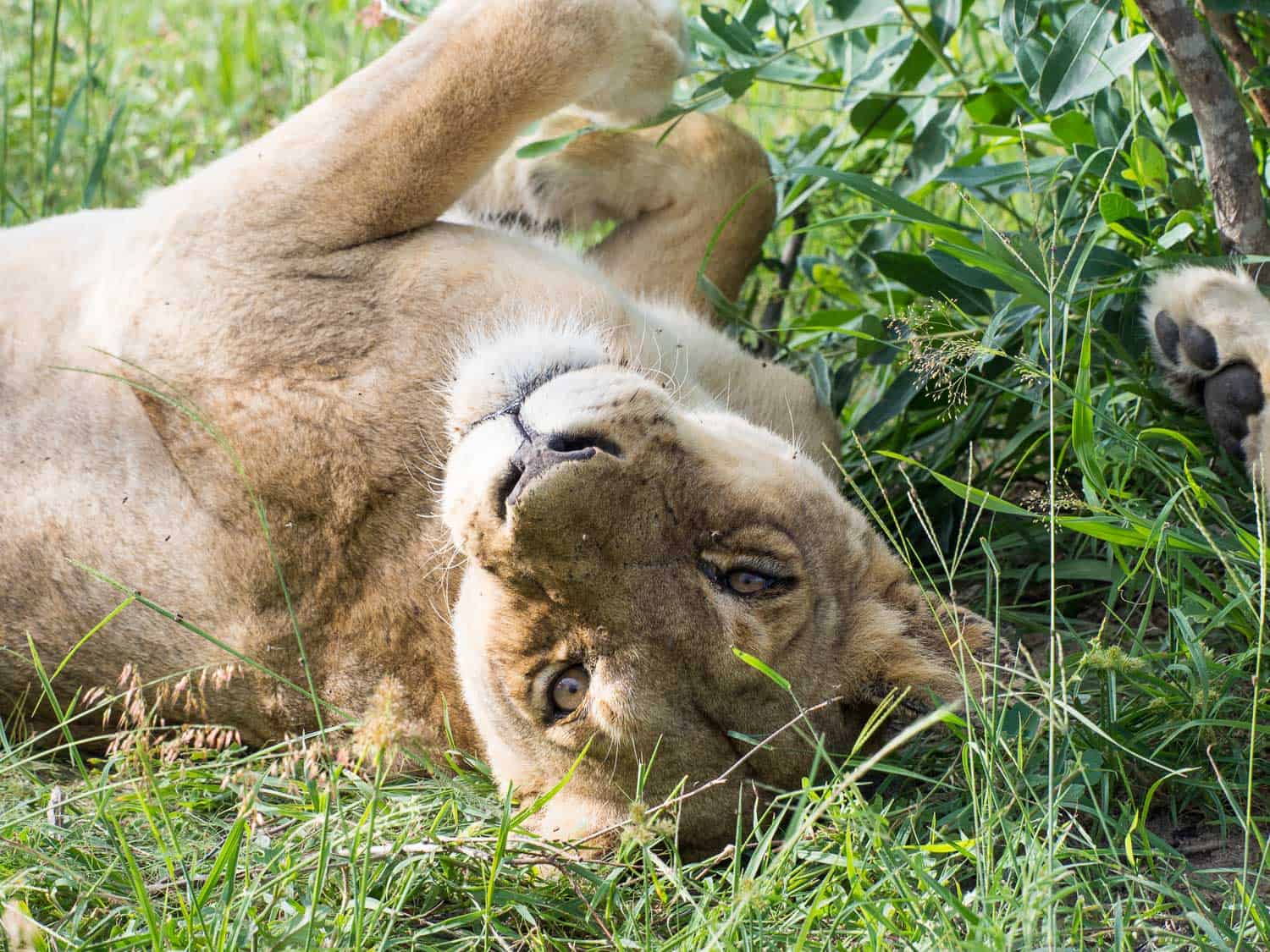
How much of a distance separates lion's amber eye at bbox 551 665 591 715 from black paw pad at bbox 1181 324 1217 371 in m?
1.60

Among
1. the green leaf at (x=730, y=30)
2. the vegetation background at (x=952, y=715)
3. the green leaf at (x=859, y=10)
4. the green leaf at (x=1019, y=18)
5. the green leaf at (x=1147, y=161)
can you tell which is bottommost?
the vegetation background at (x=952, y=715)

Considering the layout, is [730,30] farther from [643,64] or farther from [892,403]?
[892,403]

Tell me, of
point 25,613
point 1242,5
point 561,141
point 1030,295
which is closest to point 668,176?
point 561,141

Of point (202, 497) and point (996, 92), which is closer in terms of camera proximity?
point (202, 497)

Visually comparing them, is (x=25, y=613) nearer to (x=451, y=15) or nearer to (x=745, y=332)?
(x=451, y=15)

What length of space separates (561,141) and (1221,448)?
1.93 m

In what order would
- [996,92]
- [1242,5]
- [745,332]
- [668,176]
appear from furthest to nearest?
1. [745,332]
2. [668,176]
3. [996,92]
4. [1242,5]

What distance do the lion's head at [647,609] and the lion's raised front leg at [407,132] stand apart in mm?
693

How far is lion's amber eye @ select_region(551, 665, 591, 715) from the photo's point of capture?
8.58 feet

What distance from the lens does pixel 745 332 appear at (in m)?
4.55

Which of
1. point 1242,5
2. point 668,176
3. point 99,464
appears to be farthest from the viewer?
point 668,176

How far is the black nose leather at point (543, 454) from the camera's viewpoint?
2486 millimetres

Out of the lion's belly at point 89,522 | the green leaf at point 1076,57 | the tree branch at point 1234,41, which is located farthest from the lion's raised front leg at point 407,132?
the tree branch at point 1234,41

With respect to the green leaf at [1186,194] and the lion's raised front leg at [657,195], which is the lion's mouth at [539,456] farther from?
the green leaf at [1186,194]
